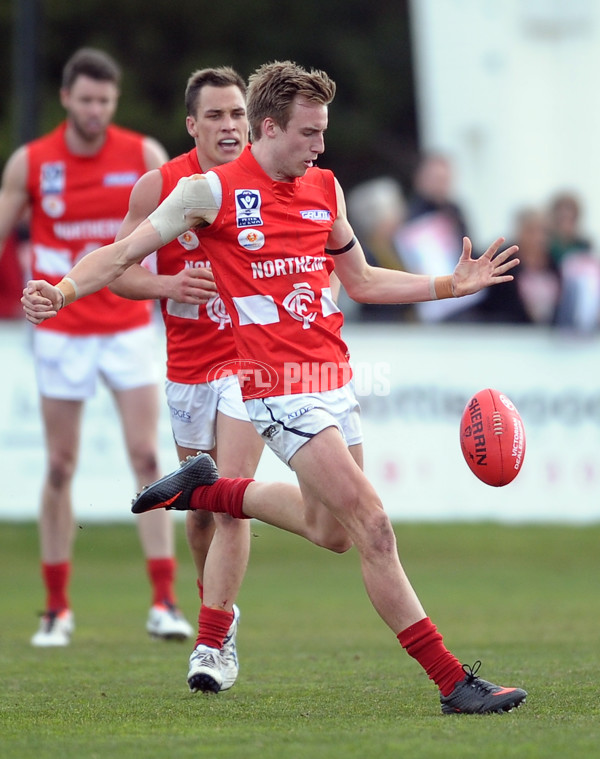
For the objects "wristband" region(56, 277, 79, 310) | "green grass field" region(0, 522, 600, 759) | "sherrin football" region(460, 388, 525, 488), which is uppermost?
"wristband" region(56, 277, 79, 310)

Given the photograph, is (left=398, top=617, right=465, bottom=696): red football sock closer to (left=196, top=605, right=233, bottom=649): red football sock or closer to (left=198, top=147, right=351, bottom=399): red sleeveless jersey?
(left=198, top=147, right=351, bottom=399): red sleeveless jersey

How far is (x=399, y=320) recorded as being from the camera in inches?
592

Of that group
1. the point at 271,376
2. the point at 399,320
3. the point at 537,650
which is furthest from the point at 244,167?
the point at 399,320

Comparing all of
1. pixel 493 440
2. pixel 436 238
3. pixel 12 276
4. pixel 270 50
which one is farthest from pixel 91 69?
pixel 270 50

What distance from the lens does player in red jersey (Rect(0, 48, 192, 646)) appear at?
927 cm

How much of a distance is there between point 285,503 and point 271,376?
0.62m

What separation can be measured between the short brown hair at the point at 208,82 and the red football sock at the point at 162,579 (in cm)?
312

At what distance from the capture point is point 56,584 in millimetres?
9289

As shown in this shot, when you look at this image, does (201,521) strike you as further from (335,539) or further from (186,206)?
(186,206)

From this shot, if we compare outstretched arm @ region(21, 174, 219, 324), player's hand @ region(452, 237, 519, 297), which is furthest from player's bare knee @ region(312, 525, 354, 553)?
outstretched arm @ region(21, 174, 219, 324)

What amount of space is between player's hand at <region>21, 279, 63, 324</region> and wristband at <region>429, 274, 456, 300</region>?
164 cm

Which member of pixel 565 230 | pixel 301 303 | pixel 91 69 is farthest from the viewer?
pixel 565 230

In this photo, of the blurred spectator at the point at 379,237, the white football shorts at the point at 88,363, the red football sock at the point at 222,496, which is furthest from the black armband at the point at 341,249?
the blurred spectator at the point at 379,237

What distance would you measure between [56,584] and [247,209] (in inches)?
156
